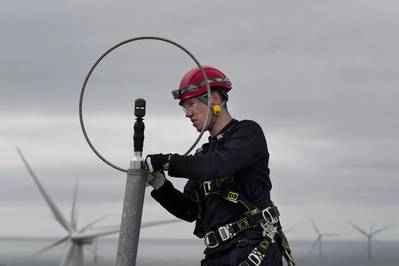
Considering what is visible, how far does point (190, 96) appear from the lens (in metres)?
10.4

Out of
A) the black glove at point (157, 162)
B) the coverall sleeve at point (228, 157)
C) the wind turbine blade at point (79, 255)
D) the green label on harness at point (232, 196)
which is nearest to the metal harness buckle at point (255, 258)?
the green label on harness at point (232, 196)

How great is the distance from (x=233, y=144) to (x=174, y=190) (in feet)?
4.90

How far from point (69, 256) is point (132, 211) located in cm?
5715

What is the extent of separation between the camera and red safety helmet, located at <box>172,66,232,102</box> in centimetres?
1041

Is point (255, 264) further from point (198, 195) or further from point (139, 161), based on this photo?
point (139, 161)

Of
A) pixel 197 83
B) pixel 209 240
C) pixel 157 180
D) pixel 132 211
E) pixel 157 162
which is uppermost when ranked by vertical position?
pixel 197 83

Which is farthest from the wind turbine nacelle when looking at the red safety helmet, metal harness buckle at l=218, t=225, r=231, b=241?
the red safety helmet

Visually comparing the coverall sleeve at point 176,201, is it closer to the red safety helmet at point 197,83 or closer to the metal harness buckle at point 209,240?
the metal harness buckle at point 209,240

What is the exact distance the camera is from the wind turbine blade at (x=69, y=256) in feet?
197

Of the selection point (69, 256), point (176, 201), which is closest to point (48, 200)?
point (69, 256)

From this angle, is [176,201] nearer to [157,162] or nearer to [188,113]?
[188,113]

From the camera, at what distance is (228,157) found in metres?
10.0

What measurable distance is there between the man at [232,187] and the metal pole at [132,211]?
55 centimetres

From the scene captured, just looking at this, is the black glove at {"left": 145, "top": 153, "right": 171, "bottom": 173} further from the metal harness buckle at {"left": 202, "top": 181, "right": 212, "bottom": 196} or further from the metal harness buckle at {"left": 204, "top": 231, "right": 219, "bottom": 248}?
the metal harness buckle at {"left": 204, "top": 231, "right": 219, "bottom": 248}
